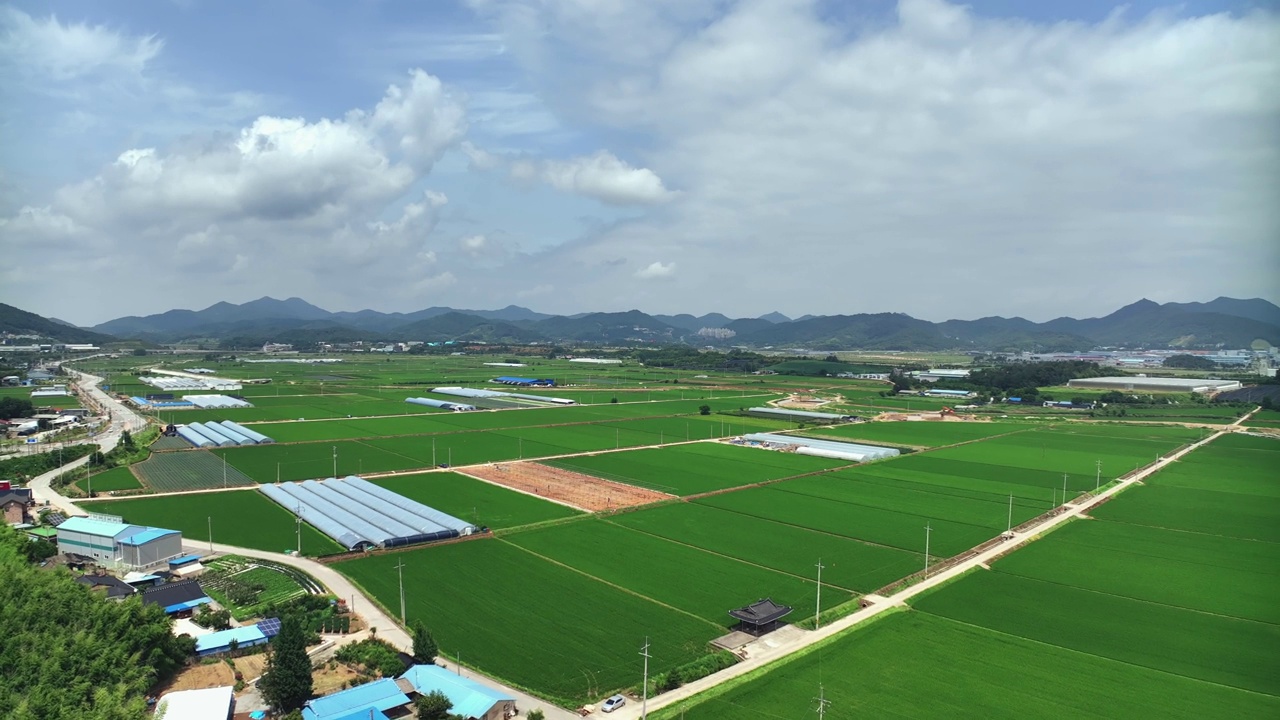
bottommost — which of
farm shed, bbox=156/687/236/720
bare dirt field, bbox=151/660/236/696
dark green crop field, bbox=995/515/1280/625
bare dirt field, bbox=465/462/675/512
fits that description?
bare dirt field, bbox=151/660/236/696

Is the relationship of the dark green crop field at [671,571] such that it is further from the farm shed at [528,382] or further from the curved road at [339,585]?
the farm shed at [528,382]

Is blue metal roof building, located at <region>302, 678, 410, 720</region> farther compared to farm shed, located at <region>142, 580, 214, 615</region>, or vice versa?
farm shed, located at <region>142, 580, 214, 615</region>

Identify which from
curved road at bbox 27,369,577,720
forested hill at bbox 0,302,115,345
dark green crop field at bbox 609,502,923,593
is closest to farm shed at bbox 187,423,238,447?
curved road at bbox 27,369,577,720

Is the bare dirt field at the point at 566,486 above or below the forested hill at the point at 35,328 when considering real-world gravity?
below

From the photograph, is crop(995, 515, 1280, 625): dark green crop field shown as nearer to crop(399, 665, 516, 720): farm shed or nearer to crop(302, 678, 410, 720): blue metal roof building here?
crop(399, 665, 516, 720): farm shed

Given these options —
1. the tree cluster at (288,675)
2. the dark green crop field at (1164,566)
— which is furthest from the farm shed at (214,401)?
the dark green crop field at (1164,566)

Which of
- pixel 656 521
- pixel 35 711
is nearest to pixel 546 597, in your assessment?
pixel 656 521

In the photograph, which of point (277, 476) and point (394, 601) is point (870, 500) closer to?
point (394, 601)
